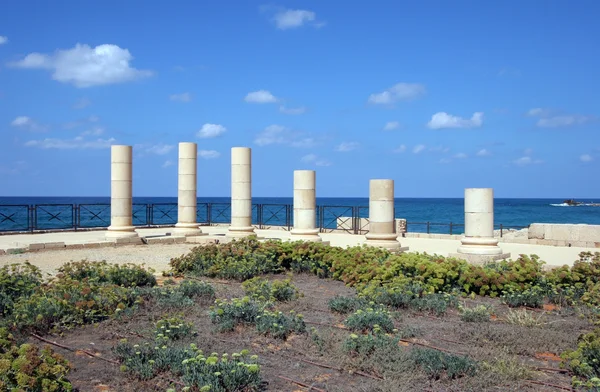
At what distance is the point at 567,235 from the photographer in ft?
71.7

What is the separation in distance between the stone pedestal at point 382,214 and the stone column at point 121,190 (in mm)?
8995

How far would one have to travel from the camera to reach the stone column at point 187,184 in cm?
2442

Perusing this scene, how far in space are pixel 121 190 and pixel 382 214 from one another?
9.99m

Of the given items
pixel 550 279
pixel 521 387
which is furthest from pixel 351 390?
pixel 550 279

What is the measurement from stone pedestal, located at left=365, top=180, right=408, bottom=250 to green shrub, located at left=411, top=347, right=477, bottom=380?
463 inches

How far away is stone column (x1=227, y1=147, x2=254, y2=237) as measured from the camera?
23.6 m

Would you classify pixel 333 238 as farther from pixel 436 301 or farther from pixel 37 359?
pixel 37 359

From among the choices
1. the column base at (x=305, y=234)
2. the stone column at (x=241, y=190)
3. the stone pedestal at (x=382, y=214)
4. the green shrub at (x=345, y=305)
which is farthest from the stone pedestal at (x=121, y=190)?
the green shrub at (x=345, y=305)

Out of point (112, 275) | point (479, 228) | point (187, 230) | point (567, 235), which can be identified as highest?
point (479, 228)

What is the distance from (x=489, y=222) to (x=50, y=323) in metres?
12.5

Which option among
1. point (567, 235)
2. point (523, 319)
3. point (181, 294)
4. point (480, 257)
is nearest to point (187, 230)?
point (480, 257)

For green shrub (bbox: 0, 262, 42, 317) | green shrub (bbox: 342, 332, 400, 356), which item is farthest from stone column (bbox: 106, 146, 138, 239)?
green shrub (bbox: 342, 332, 400, 356)

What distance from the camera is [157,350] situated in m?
7.35

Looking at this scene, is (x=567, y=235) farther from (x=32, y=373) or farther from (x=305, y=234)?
(x=32, y=373)
